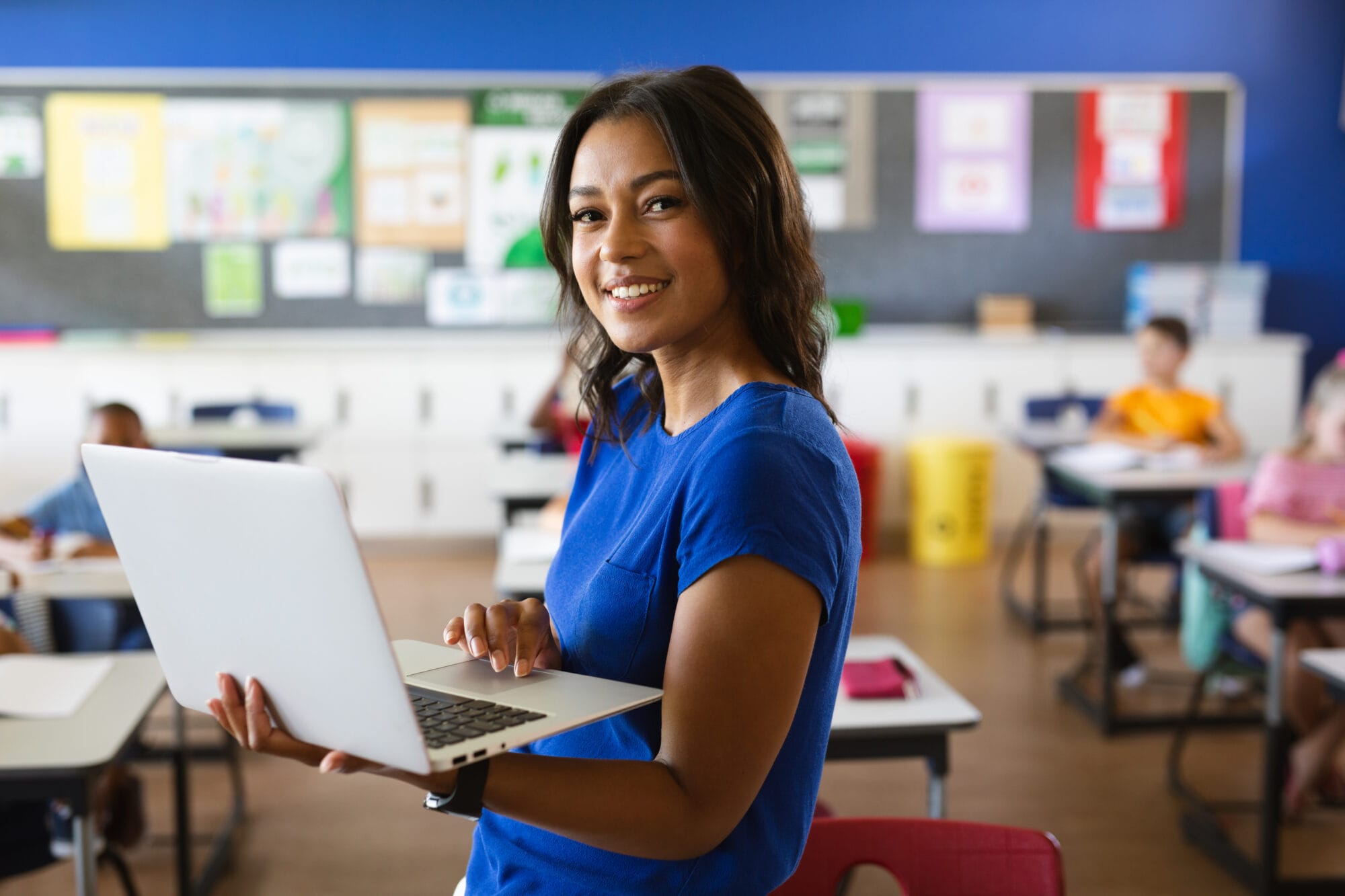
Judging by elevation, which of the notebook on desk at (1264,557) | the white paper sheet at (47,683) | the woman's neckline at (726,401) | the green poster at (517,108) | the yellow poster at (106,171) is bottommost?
the white paper sheet at (47,683)

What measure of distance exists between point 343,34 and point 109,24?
1127mm

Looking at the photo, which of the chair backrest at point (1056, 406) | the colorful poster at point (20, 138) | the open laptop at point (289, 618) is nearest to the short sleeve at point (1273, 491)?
the chair backrest at point (1056, 406)

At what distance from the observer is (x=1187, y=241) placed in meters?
6.54

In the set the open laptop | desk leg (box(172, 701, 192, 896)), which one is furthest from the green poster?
the open laptop

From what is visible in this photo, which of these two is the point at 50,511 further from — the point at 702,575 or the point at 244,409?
the point at 702,575

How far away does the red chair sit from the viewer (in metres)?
1.26

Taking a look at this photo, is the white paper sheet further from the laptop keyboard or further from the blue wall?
the blue wall

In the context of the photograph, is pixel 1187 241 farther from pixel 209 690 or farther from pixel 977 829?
pixel 209 690

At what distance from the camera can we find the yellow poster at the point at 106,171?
6082 mm

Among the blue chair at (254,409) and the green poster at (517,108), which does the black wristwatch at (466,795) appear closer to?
the blue chair at (254,409)

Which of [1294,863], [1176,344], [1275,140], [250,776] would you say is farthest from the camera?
[1275,140]

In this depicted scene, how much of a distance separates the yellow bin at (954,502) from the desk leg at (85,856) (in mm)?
4496

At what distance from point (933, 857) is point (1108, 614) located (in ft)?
8.80

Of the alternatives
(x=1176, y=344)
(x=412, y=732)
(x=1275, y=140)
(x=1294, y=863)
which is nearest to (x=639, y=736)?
(x=412, y=732)
